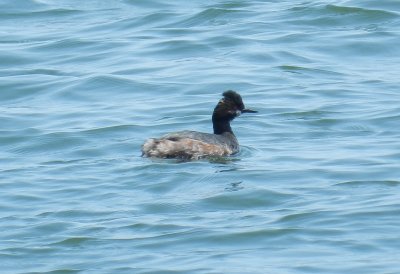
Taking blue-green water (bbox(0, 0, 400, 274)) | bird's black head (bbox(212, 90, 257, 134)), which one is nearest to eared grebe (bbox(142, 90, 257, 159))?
bird's black head (bbox(212, 90, 257, 134))

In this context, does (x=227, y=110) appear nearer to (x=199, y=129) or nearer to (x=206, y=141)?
(x=206, y=141)

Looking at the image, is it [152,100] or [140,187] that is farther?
[152,100]

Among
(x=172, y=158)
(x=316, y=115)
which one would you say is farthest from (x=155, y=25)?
(x=172, y=158)

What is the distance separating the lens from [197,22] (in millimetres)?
22719

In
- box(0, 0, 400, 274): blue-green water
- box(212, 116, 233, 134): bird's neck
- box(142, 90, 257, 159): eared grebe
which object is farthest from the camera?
box(212, 116, 233, 134): bird's neck

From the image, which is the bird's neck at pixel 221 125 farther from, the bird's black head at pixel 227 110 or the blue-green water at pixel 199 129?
the blue-green water at pixel 199 129

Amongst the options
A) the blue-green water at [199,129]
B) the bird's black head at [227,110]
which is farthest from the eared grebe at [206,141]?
the blue-green water at [199,129]

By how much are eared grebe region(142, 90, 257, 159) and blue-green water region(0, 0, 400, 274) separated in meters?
0.17

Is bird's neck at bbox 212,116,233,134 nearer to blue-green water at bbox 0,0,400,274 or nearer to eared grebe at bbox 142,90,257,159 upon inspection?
eared grebe at bbox 142,90,257,159

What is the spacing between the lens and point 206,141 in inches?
569

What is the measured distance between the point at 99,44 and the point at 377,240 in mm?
11212

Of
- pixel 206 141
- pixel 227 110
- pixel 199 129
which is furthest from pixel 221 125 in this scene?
pixel 199 129

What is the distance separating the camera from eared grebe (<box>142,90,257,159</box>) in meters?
14.1

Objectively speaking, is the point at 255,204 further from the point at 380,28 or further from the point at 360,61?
the point at 380,28
